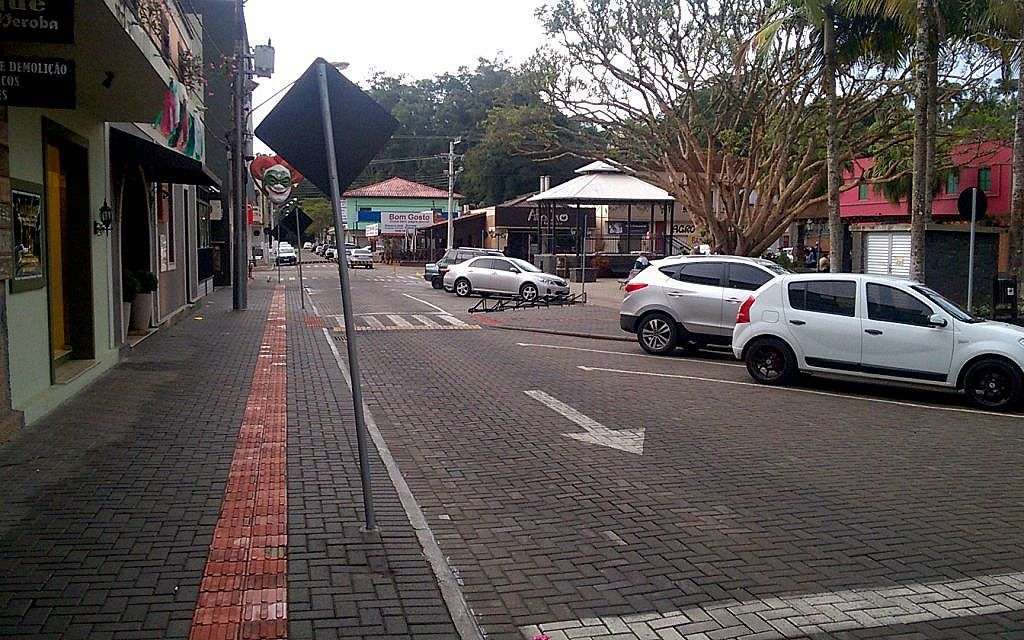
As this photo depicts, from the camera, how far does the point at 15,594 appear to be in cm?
507

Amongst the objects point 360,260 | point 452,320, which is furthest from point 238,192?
point 360,260

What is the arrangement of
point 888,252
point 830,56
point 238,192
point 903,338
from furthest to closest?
point 888,252
point 238,192
point 830,56
point 903,338

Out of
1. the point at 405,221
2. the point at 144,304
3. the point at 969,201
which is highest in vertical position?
the point at 405,221

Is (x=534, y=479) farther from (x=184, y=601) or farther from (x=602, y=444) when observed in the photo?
(x=184, y=601)

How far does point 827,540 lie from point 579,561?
68.2 inches

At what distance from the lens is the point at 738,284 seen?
15844 mm

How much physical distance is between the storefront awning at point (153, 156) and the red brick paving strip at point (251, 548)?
5.93 m

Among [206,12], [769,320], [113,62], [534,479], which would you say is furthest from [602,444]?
[206,12]

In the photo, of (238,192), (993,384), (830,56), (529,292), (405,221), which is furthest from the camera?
(405,221)

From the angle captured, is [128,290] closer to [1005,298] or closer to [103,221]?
[103,221]

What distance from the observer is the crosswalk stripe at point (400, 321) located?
21344 millimetres

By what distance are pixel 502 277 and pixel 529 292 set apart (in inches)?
64.9

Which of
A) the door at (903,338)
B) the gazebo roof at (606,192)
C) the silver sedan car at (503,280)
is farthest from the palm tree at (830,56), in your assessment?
the gazebo roof at (606,192)

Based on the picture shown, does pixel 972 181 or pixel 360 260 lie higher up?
pixel 972 181
